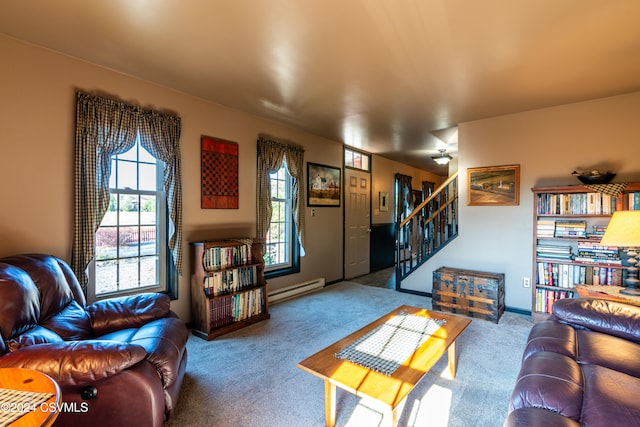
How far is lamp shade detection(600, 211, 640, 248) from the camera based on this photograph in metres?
2.06

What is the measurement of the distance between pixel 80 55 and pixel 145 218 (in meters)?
1.50

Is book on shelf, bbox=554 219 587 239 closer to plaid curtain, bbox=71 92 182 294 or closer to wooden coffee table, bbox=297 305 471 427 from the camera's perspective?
wooden coffee table, bbox=297 305 471 427

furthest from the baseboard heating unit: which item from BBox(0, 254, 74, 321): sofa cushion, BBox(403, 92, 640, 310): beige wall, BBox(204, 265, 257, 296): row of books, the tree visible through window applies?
BBox(0, 254, 74, 321): sofa cushion

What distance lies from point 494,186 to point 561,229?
915 mm

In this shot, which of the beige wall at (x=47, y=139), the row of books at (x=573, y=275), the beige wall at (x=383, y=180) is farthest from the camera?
the beige wall at (x=383, y=180)

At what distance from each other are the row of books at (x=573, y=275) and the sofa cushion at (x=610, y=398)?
2.19 m

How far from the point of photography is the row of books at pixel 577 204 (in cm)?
317

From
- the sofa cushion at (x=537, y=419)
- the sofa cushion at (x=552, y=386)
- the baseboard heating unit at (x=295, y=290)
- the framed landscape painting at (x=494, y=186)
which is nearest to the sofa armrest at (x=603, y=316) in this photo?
the sofa cushion at (x=552, y=386)

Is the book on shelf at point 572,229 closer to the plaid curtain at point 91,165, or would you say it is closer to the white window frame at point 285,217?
the white window frame at point 285,217

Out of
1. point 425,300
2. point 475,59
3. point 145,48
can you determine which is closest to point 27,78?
point 145,48

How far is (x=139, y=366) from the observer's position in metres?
1.64

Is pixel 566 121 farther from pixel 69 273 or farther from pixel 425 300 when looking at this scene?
pixel 69 273

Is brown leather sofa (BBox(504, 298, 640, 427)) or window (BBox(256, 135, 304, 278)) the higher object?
window (BBox(256, 135, 304, 278))

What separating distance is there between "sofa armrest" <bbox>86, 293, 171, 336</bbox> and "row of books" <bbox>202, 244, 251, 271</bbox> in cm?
79
